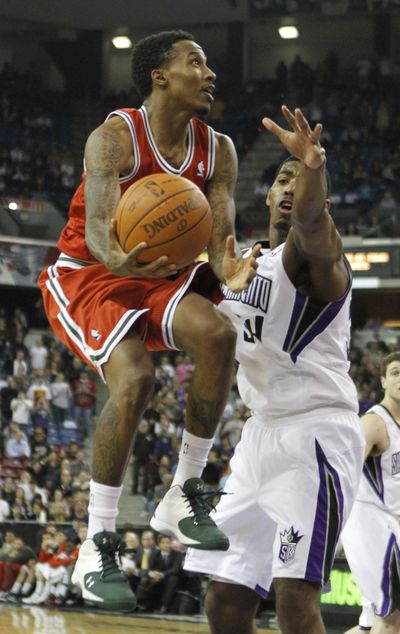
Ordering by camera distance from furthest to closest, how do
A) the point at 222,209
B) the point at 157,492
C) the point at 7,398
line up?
the point at 7,398
the point at 157,492
the point at 222,209

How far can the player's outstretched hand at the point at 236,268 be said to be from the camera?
4.48 m

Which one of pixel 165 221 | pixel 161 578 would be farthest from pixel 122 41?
pixel 165 221

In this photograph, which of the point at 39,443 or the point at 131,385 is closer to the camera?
the point at 131,385

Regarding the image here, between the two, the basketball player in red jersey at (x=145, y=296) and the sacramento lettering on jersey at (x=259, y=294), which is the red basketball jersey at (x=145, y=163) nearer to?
the basketball player in red jersey at (x=145, y=296)

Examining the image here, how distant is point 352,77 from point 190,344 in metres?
25.5

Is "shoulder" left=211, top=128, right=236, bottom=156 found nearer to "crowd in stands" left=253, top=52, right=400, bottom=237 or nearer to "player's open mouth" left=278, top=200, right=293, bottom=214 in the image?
"player's open mouth" left=278, top=200, right=293, bottom=214

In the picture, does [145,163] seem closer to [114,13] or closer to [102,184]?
[102,184]

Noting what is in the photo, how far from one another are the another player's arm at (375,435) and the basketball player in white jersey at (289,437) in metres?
1.35

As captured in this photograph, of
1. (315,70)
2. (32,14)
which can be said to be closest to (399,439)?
(315,70)

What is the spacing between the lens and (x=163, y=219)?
170 inches

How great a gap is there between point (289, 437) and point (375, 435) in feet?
5.49

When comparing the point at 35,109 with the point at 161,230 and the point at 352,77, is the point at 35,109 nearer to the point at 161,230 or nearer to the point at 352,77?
the point at 352,77

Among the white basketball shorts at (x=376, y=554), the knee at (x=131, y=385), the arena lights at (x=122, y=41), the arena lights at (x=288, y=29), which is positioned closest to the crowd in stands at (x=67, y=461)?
the white basketball shorts at (x=376, y=554)

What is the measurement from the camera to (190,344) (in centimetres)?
457
